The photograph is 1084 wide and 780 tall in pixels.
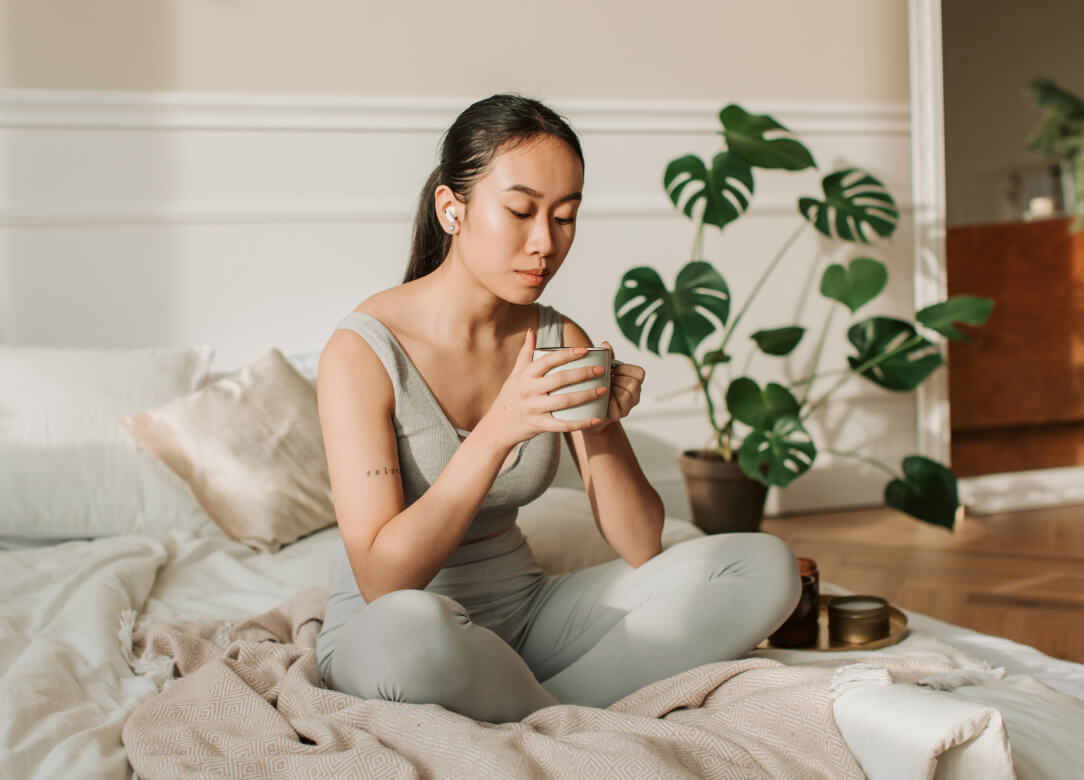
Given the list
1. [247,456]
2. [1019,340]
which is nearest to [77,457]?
[247,456]

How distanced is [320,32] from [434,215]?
162 cm

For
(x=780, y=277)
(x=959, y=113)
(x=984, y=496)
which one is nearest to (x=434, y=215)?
(x=780, y=277)

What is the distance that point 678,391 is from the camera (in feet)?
10.4

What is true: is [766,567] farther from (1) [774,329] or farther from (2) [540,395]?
(1) [774,329]

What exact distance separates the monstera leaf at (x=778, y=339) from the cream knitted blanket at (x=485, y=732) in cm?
180

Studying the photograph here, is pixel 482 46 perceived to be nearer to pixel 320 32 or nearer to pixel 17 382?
pixel 320 32

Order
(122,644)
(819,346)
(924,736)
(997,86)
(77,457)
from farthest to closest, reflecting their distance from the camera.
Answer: (997,86) → (819,346) → (77,457) → (122,644) → (924,736)

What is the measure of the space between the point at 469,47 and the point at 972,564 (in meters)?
2.03

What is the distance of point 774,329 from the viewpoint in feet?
9.64

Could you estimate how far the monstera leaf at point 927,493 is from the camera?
2838mm

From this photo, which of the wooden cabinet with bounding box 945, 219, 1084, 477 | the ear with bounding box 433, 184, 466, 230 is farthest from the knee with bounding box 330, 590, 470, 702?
the wooden cabinet with bounding box 945, 219, 1084, 477

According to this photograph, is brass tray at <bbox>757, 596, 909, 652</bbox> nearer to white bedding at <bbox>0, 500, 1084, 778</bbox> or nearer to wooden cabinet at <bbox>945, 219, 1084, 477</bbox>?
white bedding at <bbox>0, 500, 1084, 778</bbox>

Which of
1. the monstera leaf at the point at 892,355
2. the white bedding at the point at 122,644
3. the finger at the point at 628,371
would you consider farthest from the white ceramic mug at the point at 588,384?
the monstera leaf at the point at 892,355

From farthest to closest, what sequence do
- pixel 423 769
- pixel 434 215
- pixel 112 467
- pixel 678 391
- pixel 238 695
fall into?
pixel 678 391, pixel 112 467, pixel 434 215, pixel 238 695, pixel 423 769
